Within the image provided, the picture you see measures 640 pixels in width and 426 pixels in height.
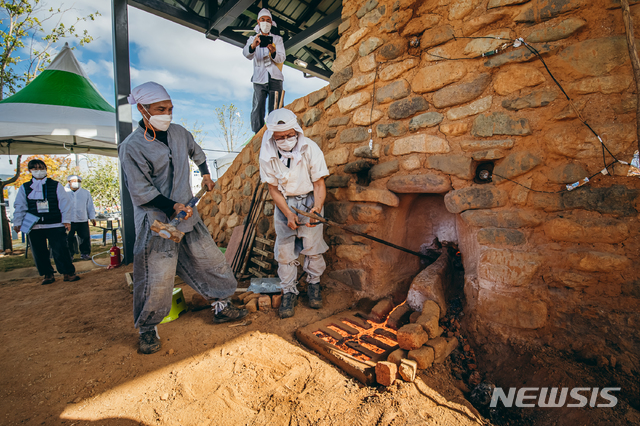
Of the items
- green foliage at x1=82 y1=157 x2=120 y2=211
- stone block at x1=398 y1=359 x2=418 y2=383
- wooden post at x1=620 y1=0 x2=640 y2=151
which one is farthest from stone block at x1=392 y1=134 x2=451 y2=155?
green foliage at x1=82 y1=157 x2=120 y2=211

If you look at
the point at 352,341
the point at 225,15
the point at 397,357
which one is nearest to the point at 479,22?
the point at 397,357

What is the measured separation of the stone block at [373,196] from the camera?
8.66 feet

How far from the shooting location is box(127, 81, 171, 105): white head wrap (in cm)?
213

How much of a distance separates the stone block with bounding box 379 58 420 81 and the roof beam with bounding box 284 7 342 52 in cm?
Answer: 302

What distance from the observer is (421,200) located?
2.98 metres

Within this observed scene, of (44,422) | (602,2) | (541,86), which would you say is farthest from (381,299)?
(602,2)

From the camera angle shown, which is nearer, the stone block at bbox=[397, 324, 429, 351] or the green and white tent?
the stone block at bbox=[397, 324, 429, 351]

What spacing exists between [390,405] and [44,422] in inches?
72.1

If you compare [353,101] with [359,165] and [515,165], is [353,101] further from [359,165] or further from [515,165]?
[515,165]

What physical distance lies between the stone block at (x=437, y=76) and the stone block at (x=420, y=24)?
1.14 feet

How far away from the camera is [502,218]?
2.04 metres

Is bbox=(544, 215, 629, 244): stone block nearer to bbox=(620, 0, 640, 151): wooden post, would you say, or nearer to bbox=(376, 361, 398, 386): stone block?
bbox=(620, 0, 640, 151): wooden post

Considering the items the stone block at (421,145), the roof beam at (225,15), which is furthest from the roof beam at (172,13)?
the stone block at (421,145)

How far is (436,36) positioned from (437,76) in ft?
1.11
